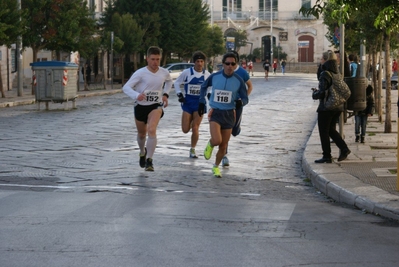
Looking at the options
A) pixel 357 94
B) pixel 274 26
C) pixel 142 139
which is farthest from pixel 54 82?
pixel 274 26

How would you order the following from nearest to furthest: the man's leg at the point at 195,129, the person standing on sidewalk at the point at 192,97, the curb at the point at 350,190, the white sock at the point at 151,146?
the curb at the point at 350,190, the white sock at the point at 151,146, the man's leg at the point at 195,129, the person standing on sidewalk at the point at 192,97

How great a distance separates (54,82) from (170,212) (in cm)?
2076

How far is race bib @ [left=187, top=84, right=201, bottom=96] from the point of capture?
48.4ft

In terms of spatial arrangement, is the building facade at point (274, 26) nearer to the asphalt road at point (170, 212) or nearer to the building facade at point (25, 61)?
the building facade at point (25, 61)

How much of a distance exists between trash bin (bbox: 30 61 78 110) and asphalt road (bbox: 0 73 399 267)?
11728mm

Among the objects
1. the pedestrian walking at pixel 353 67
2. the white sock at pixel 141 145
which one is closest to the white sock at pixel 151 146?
the white sock at pixel 141 145

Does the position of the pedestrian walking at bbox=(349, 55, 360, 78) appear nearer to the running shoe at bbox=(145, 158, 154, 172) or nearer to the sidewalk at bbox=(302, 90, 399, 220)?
the sidewalk at bbox=(302, 90, 399, 220)

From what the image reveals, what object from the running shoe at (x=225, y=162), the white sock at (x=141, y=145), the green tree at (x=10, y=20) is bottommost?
the running shoe at (x=225, y=162)

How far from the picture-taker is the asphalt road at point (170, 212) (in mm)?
6762

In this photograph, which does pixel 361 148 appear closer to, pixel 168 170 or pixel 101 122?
pixel 168 170

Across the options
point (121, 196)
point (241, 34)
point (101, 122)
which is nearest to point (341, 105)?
point (121, 196)

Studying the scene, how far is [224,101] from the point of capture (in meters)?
12.2

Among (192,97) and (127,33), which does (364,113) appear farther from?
(127,33)

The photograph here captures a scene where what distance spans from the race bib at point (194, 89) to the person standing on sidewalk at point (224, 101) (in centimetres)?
236
